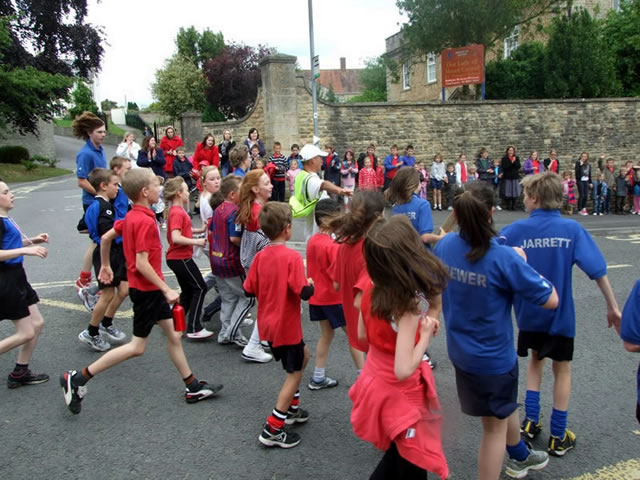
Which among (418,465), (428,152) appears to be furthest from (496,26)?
(418,465)

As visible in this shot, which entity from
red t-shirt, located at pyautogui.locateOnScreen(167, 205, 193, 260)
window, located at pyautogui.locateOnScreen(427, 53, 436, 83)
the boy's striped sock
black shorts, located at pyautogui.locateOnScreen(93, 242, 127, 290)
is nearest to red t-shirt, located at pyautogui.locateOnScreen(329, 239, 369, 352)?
the boy's striped sock

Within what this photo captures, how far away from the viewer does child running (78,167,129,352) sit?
5.48 m

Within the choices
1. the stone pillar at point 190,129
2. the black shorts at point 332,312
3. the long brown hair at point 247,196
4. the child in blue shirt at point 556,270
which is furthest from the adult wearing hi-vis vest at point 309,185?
the stone pillar at point 190,129

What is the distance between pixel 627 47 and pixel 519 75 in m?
7.59

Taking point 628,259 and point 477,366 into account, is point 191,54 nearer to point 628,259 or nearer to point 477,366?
point 628,259

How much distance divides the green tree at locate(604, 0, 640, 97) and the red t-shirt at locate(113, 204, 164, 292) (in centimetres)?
3149

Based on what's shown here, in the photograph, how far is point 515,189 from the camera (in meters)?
18.2

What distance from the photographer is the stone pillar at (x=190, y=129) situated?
1814 centimetres

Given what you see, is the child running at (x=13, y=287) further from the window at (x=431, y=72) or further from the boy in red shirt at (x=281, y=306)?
the window at (x=431, y=72)

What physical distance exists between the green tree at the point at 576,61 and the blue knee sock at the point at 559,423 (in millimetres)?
25634

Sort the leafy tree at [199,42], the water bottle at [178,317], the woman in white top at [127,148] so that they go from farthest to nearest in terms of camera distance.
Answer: the leafy tree at [199,42], the woman in white top at [127,148], the water bottle at [178,317]

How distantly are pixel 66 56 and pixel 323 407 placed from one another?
117 ft

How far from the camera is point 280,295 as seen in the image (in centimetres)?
379

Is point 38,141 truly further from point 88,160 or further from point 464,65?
point 88,160
